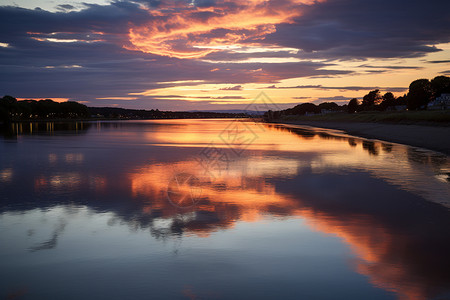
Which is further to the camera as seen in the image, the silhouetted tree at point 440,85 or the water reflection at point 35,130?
the silhouetted tree at point 440,85

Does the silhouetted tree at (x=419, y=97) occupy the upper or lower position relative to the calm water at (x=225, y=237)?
upper

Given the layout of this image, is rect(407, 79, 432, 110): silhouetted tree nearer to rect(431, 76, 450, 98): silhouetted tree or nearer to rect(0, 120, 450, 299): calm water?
rect(431, 76, 450, 98): silhouetted tree

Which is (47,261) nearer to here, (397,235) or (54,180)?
(397,235)

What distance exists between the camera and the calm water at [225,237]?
7934 mm

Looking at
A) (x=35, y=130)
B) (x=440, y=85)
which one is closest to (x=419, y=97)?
(x=440, y=85)

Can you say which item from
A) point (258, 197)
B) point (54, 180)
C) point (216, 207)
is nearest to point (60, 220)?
point (216, 207)

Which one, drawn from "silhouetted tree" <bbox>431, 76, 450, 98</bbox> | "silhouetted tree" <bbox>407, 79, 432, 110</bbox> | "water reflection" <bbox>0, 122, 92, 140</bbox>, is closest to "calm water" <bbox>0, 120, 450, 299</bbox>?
"water reflection" <bbox>0, 122, 92, 140</bbox>

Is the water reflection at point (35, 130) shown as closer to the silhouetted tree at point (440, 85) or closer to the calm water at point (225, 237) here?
the calm water at point (225, 237)

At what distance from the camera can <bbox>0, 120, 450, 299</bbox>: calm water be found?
7.93 metres

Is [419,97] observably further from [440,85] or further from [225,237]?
[225,237]

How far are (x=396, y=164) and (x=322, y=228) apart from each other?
17.5 metres

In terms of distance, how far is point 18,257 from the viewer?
31.2 ft

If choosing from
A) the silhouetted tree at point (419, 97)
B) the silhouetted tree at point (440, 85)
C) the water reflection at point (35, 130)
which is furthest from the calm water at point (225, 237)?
the silhouetted tree at point (440, 85)

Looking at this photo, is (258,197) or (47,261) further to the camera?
(258,197)
